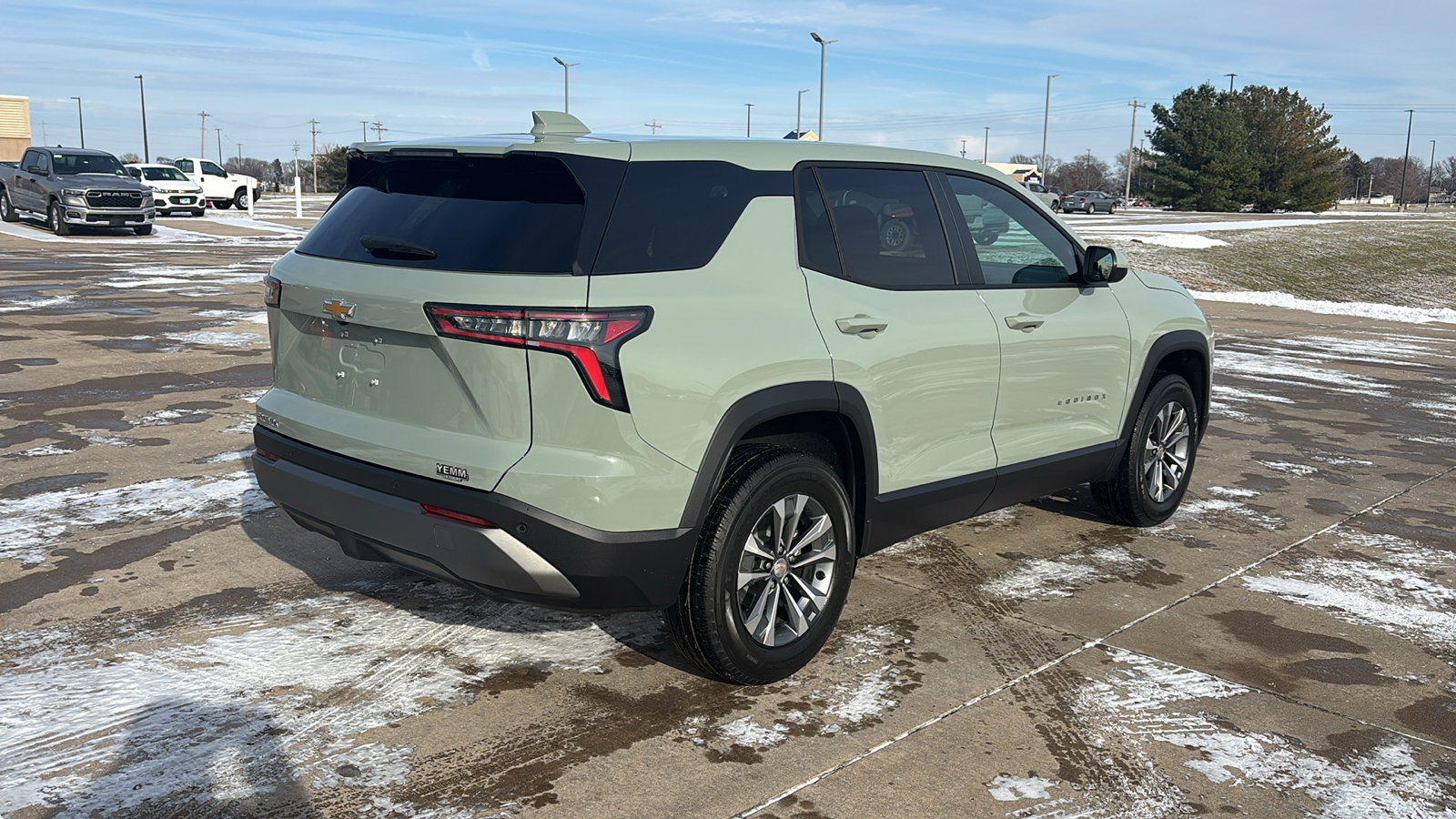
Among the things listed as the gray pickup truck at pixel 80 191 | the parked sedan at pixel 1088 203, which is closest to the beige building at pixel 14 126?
the gray pickup truck at pixel 80 191

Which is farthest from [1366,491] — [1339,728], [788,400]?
[788,400]

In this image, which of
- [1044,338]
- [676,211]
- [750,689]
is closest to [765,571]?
[750,689]

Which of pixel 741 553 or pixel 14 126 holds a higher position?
pixel 14 126

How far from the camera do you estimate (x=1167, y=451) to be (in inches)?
246

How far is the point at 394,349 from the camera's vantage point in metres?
3.69

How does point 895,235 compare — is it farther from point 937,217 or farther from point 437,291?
point 437,291

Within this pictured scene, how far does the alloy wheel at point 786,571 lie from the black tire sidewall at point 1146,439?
2387 mm

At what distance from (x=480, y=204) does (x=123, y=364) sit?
7856mm

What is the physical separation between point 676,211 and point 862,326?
84cm

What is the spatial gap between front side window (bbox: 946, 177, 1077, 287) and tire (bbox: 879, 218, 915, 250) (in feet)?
1.32

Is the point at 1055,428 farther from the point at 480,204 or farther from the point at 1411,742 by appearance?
the point at 480,204

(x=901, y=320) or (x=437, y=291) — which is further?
(x=901, y=320)

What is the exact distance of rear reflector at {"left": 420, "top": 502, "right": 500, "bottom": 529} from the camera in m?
3.46

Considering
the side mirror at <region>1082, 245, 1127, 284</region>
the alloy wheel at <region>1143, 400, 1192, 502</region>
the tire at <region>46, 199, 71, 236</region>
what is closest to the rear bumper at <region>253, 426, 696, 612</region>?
the side mirror at <region>1082, 245, 1127, 284</region>
